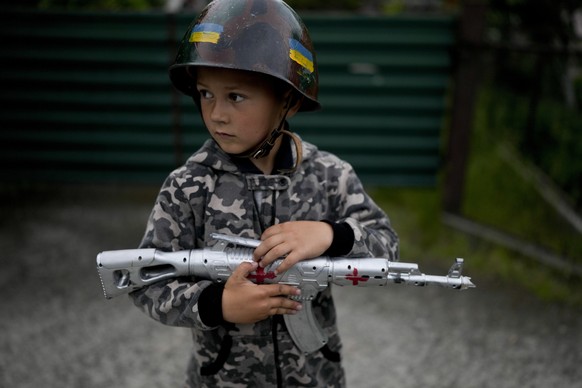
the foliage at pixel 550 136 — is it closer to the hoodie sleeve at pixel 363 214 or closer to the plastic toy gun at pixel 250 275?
the hoodie sleeve at pixel 363 214

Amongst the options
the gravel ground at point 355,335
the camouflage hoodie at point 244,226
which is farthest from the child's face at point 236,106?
the gravel ground at point 355,335

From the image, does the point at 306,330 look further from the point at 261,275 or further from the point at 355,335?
the point at 355,335

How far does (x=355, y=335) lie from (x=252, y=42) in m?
2.62

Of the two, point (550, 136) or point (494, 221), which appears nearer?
point (550, 136)

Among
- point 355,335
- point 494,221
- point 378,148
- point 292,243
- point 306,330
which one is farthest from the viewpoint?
point 378,148

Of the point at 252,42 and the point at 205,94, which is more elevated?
the point at 252,42

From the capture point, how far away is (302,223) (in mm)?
1758

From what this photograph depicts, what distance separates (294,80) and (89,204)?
15.4ft

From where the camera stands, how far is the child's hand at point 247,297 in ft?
5.63

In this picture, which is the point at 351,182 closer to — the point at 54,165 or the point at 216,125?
the point at 216,125

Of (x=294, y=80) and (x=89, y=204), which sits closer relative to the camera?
(x=294, y=80)

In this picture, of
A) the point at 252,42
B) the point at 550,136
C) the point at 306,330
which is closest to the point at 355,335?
the point at 306,330

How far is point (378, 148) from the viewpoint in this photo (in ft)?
18.9

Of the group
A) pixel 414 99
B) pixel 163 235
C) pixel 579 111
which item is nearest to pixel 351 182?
pixel 163 235
